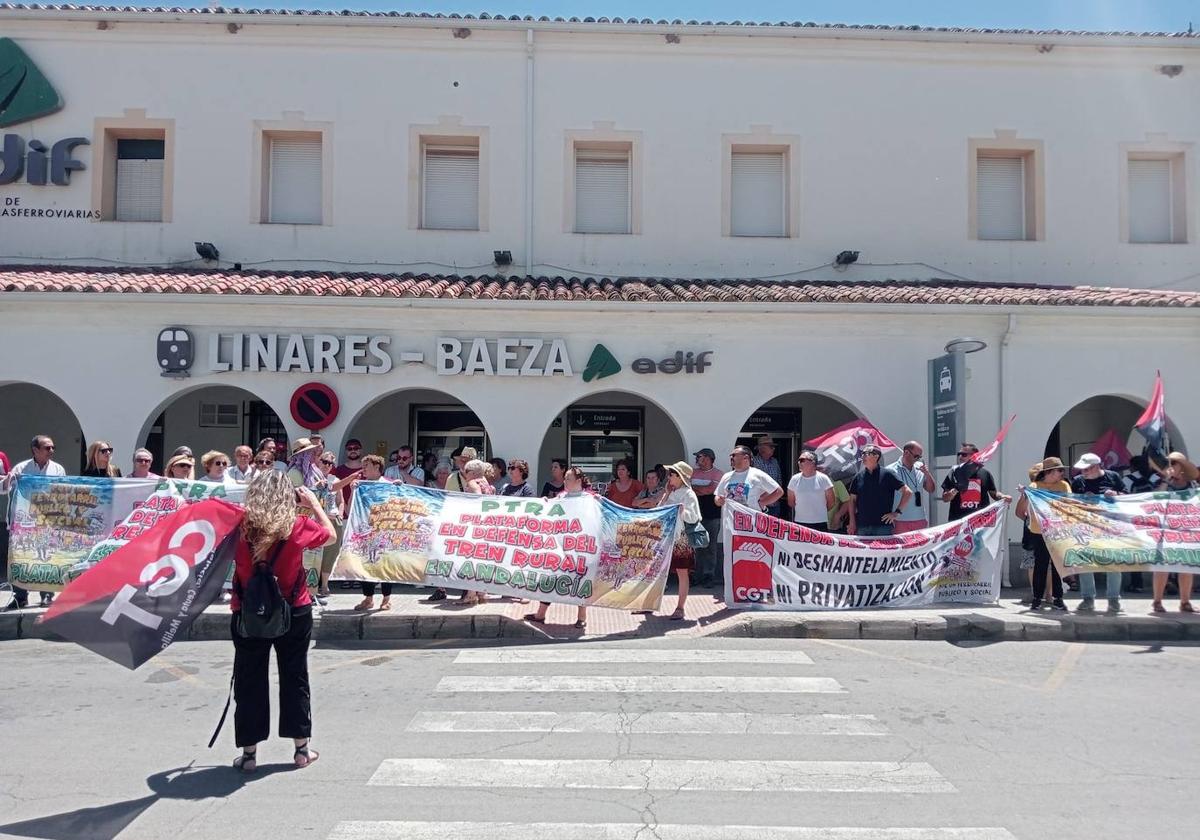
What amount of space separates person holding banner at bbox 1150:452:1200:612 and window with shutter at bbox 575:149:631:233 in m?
8.80

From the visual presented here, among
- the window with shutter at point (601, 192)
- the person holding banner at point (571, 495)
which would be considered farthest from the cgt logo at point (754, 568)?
the window with shutter at point (601, 192)

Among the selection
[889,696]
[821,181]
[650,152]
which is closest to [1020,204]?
[821,181]

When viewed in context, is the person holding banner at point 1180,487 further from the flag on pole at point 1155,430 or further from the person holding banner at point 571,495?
the person holding banner at point 571,495

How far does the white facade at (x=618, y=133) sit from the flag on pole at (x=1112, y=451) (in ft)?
11.1

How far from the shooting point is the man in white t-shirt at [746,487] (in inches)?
439

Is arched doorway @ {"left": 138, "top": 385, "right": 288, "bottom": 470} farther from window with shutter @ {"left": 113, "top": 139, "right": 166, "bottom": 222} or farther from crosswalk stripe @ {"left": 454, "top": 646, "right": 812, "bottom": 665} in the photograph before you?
crosswalk stripe @ {"left": 454, "top": 646, "right": 812, "bottom": 665}

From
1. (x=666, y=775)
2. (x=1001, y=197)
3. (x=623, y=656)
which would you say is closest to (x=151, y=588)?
(x=666, y=775)

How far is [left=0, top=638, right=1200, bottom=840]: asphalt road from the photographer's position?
504 cm

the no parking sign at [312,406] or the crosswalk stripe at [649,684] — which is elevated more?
the no parking sign at [312,406]

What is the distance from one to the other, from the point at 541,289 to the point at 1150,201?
10.8 meters

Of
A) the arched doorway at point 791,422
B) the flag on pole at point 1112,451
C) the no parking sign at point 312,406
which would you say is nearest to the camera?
the no parking sign at point 312,406

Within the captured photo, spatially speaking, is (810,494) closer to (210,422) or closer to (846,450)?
(846,450)

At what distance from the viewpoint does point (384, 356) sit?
43.5ft

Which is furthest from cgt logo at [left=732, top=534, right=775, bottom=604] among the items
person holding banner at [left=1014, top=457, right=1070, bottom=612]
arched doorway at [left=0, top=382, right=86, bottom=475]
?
arched doorway at [left=0, top=382, right=86, bottom=475]
